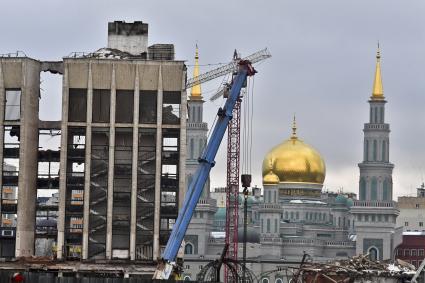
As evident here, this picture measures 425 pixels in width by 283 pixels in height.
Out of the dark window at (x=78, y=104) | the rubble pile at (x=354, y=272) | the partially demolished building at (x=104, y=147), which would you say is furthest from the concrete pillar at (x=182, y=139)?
the rubble pile at (x=354, y=272)

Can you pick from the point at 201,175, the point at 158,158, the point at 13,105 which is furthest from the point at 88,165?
the point at 201,175

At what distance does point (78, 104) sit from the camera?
138375mm

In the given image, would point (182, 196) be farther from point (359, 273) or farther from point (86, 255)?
point (359, 273)

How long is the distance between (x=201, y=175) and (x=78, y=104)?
1561cm

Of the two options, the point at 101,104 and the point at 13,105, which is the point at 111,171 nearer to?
the point at 101,104

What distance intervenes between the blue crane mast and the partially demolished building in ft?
15.0

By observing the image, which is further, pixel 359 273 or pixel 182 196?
pixel 182 196

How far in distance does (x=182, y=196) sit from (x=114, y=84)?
33.1ft

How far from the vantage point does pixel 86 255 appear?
134 metres

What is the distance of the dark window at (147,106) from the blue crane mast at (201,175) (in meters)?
6.05

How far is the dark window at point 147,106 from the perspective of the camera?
13762cm

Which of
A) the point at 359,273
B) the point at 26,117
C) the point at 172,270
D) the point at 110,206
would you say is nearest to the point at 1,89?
the point at 26,117

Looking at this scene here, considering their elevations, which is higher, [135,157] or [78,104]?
[78,104]

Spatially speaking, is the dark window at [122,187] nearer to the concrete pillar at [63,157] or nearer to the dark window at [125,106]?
the dark window at [125,106]
